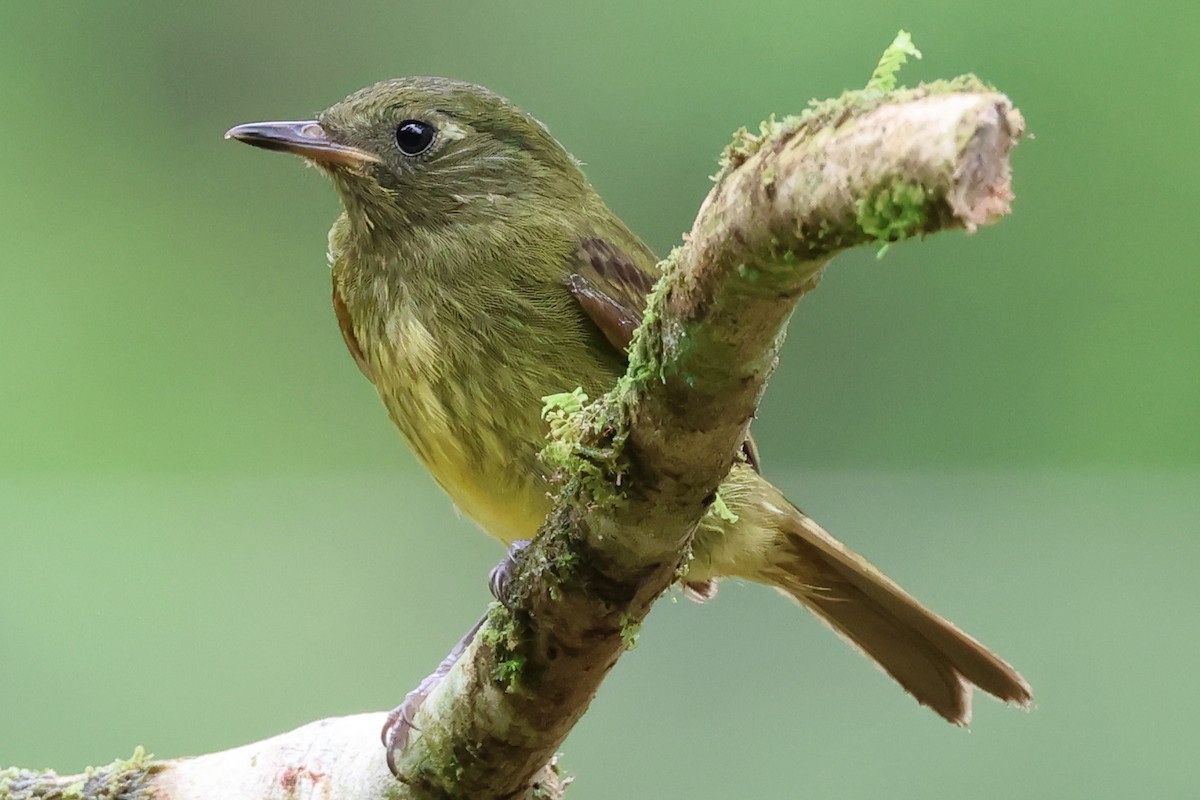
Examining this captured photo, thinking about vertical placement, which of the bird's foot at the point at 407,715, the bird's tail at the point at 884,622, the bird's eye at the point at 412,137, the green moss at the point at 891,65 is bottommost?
the bird's foot at the point at 407,715

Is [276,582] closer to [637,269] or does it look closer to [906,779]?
[906,779]

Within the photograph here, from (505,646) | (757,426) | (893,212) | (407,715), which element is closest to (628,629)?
(505,646)

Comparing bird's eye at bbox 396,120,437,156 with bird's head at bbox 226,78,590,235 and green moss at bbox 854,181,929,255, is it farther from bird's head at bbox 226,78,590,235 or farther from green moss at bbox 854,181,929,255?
green moss at bbox 854,181,929,255

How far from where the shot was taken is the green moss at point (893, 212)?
85 cm

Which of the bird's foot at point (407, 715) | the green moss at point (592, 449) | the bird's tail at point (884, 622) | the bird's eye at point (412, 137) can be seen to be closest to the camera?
the green moss at point (592, 449)

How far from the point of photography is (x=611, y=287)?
6.83 feet

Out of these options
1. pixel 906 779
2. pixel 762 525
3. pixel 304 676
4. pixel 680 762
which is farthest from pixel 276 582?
pixel 762 525

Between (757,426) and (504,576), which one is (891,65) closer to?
(504,576)

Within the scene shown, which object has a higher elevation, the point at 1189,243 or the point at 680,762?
the point at 1189,243

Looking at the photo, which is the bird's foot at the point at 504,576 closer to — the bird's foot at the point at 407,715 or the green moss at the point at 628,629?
the bird's foot at the point at 407,715

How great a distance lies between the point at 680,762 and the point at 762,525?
1.72 meters

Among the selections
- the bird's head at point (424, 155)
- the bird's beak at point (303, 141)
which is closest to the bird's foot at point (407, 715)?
the bird's head at point (424, 155)

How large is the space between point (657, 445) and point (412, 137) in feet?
4.05

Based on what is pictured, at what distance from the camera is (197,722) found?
13.0 feet
